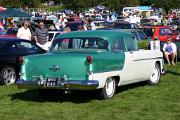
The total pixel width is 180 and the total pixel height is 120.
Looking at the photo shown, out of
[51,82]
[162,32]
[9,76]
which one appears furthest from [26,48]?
[162,32]

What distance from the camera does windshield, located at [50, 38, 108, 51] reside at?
438 inches

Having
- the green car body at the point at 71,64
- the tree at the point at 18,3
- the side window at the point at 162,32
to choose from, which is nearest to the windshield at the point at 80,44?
the green car body at the point at 71,64

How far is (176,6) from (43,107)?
261 ft

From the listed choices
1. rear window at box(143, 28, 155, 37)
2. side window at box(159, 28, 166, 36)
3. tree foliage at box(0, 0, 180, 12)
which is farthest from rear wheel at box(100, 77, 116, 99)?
tree foliage at box(0, 0, 180, 12)

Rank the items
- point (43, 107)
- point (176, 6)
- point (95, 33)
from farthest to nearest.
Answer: point (176, 6)
point (95, 33)
point (43, 107)

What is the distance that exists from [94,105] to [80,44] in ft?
5.40

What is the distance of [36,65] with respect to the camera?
34.3 ft

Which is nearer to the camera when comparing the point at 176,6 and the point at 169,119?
the point at 169,119

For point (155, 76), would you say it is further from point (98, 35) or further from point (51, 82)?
point (51, 82)

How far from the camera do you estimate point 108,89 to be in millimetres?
10922

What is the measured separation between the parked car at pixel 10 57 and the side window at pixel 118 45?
3.08 m

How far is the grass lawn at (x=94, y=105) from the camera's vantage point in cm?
912

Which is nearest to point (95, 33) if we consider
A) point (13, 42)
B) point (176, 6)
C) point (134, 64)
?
point (134, 64)

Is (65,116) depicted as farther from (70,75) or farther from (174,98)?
(174,98)
